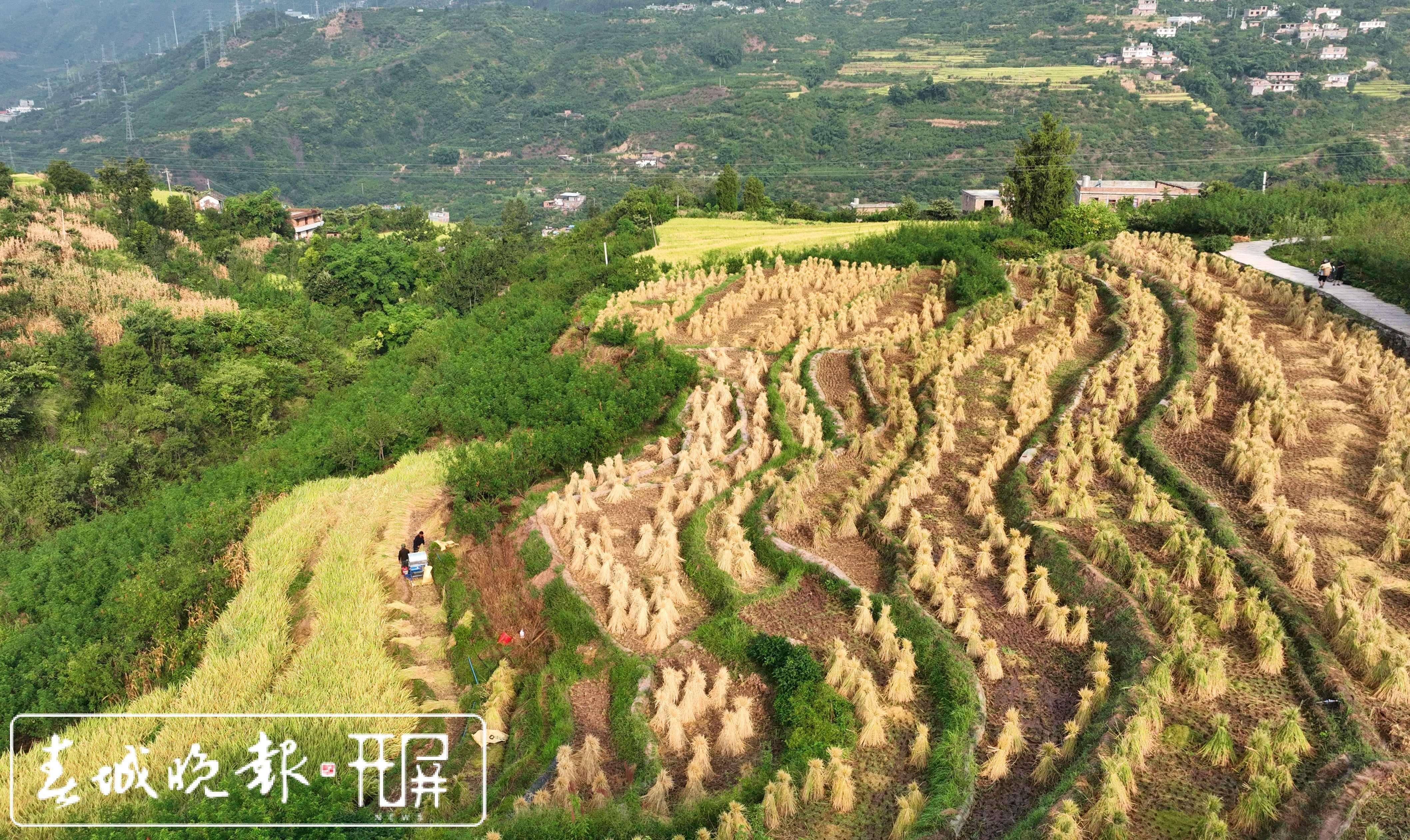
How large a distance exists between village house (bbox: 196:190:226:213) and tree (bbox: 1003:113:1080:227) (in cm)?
3585

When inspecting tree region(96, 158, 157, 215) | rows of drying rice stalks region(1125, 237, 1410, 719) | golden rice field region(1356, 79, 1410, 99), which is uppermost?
golden rice field region(1356, 79, 1410, 99)

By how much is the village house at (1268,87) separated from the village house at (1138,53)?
10.5m

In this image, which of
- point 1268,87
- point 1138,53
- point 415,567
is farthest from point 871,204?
point 415,567

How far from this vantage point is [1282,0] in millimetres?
113750

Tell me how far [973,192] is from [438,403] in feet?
131

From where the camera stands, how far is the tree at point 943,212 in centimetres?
3812

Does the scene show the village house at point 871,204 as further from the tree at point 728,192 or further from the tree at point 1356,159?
the tree at point 1356,159

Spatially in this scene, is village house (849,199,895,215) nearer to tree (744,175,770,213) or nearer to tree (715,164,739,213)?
tree (744,175,770,213)

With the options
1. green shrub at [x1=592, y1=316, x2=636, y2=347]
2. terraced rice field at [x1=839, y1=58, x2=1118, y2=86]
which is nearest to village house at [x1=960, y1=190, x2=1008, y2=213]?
green shrub at [x1=592, y1=316, x2=636, y2=347]

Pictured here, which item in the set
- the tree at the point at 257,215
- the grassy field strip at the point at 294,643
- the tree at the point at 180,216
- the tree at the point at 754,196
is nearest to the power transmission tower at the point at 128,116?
the tree at the point at 257,215

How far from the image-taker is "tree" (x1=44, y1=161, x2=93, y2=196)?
3778 centimetres

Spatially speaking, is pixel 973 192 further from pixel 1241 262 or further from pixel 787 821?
pixel 787 821

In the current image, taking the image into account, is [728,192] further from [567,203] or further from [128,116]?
[128,116]

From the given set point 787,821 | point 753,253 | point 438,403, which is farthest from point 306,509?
point 753,253
